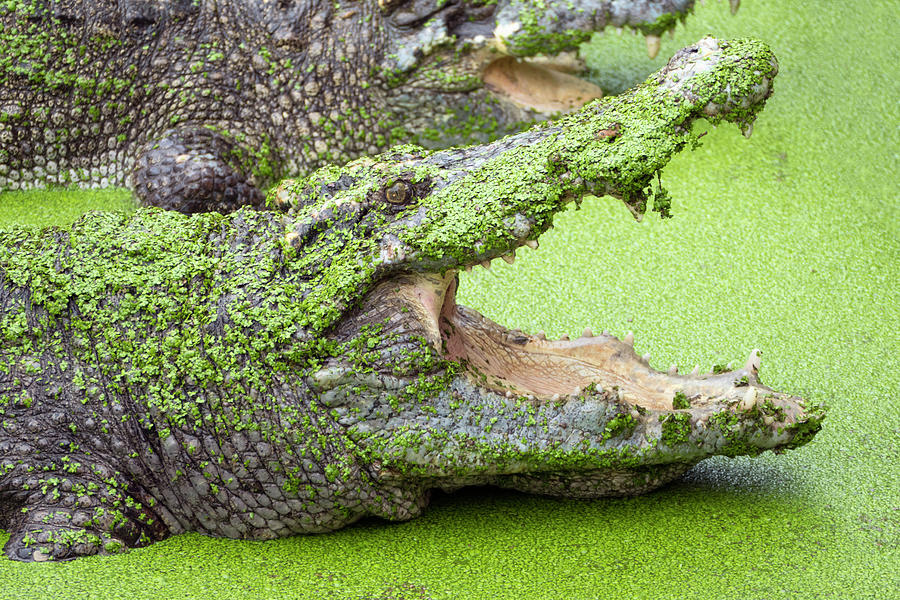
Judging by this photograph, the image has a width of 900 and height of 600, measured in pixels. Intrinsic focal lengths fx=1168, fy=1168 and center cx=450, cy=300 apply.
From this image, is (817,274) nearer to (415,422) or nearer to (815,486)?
(815,486)

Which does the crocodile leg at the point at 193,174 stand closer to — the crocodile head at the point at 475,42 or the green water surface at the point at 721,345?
the green water surface at the point at 721,345

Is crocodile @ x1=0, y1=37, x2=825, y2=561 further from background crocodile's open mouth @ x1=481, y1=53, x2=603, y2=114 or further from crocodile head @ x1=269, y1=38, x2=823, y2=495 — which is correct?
background crocodile's open mouth @ x1=481, y1=53, x2=603, y2=114

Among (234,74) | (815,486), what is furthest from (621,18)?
(815,486)

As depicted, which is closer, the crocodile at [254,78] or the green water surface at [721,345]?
the green water surface at [721,345]

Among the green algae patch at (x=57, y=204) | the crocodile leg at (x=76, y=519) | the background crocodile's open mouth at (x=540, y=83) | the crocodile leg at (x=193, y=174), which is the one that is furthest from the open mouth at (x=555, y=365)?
the green algae patch at (x=57, y=204)

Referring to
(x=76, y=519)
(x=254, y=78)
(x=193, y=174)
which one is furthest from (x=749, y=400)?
(x=254, y=78)

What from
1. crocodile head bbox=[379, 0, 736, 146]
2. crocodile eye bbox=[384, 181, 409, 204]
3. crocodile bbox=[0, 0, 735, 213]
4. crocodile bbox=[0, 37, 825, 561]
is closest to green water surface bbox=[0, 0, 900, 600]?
crocodile bbox=[0, 37, 825, 561]
